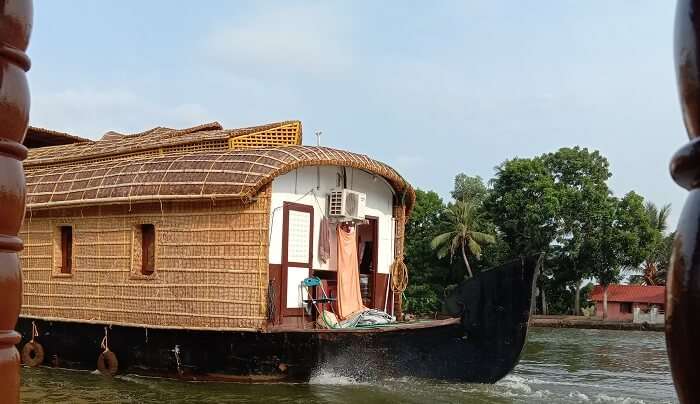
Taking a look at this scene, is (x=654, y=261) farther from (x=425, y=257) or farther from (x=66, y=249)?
(x=66, y=249)

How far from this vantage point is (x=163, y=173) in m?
7.40

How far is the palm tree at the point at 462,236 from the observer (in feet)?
84.1

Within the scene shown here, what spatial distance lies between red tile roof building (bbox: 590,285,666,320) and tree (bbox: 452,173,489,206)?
232 inches

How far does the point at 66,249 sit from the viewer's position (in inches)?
332

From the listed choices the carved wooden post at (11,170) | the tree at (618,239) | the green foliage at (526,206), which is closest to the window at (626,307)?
the tree at (618,239)

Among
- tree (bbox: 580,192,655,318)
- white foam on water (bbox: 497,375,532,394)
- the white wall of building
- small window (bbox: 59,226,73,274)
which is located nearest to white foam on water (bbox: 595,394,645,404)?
white foam on water (bbox: 497,375,532,394)

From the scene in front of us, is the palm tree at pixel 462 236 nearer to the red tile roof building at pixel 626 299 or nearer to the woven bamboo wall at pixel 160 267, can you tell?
the red tile roof building at pixel 626 299

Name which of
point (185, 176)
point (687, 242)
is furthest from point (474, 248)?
point (687, 242)

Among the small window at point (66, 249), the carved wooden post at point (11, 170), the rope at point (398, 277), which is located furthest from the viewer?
the rope at point (398, 277)

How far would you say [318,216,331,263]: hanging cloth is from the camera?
7621mm

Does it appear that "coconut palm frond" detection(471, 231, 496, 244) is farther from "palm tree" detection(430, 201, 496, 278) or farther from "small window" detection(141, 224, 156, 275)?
"small window" detection(141, 224, 156, 275)

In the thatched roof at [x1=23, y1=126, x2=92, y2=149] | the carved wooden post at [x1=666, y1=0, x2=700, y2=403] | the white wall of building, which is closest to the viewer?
the carved wooden post at [x1=666, y1=0, x2=700, y2=403]

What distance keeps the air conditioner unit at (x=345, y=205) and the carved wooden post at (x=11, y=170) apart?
6.50 m

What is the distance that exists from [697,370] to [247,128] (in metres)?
8.02
